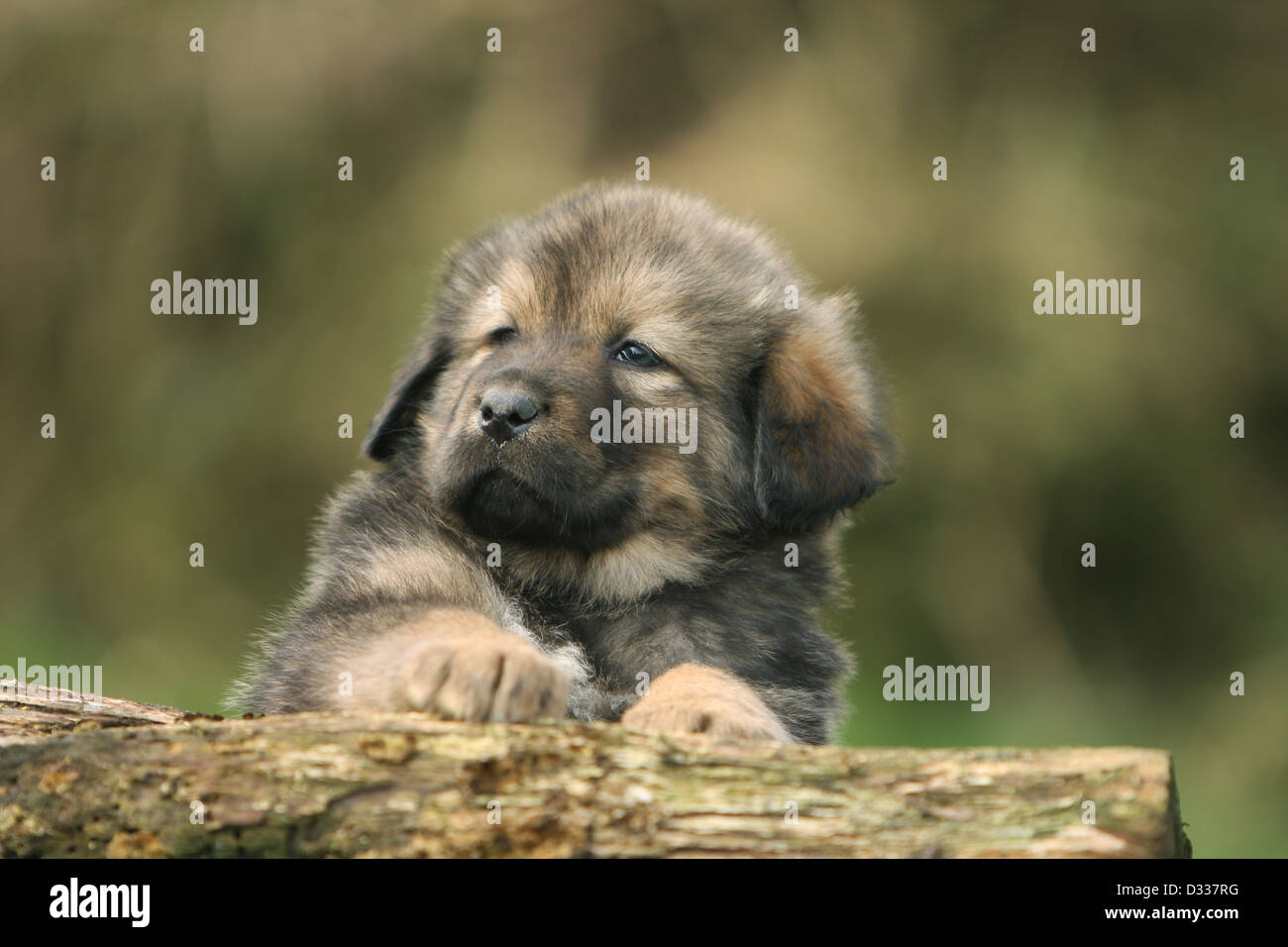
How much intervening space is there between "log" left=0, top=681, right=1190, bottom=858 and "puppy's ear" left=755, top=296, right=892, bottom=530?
4.41ft

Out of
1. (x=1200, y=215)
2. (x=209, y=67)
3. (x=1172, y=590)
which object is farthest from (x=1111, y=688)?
(x=209, y=67)

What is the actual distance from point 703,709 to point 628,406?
1200 millimetres

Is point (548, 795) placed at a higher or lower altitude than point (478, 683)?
lower

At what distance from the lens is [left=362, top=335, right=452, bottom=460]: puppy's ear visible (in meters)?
5.03

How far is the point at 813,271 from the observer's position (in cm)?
850

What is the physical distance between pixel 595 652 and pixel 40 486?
6.14 metres

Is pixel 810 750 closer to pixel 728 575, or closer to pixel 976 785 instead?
pixel 976 785

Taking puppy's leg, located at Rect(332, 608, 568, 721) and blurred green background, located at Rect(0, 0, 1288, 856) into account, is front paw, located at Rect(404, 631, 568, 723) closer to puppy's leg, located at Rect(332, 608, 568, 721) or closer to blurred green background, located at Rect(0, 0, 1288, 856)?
puppy's leg, located at Rect(332, 608, 568, 721)
